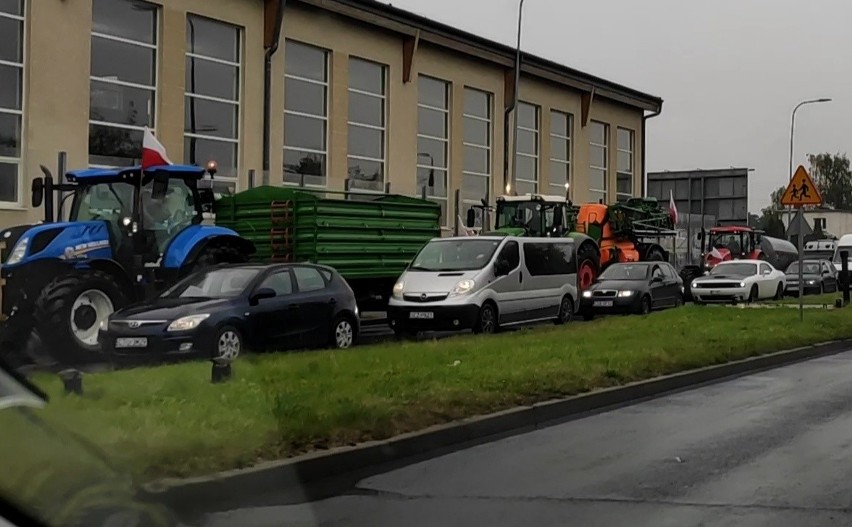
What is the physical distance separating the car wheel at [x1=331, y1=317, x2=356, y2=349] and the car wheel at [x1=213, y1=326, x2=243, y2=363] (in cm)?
217

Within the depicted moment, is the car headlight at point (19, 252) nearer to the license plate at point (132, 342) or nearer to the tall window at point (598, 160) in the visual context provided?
the license plate at point (132, 342)

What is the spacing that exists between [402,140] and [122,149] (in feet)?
37.9

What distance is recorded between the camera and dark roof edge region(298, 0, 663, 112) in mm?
33562

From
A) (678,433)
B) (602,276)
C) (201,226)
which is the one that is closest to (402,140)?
(602,276)

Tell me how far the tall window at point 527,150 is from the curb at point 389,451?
2902 centimetres

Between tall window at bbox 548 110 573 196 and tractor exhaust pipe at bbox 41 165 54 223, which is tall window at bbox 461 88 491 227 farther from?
tractor exhaust pipe at bbox 41 165 54 223

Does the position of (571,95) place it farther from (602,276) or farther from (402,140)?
(602,276)

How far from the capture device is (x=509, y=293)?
19703mm

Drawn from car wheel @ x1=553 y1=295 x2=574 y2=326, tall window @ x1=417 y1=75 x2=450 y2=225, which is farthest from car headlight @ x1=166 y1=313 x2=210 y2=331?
tall window @ x1=417 y1=75 x2=450 y2=225

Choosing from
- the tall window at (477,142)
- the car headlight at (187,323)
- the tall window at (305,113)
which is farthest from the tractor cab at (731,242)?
the car headlight at (187,323)

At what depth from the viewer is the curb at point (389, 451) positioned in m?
6.77

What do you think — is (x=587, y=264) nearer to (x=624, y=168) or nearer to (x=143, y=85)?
(x=143, y=85)

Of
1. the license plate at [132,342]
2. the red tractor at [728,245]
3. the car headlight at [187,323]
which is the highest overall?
the red tractor at [728,245]

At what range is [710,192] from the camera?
1753 inches
